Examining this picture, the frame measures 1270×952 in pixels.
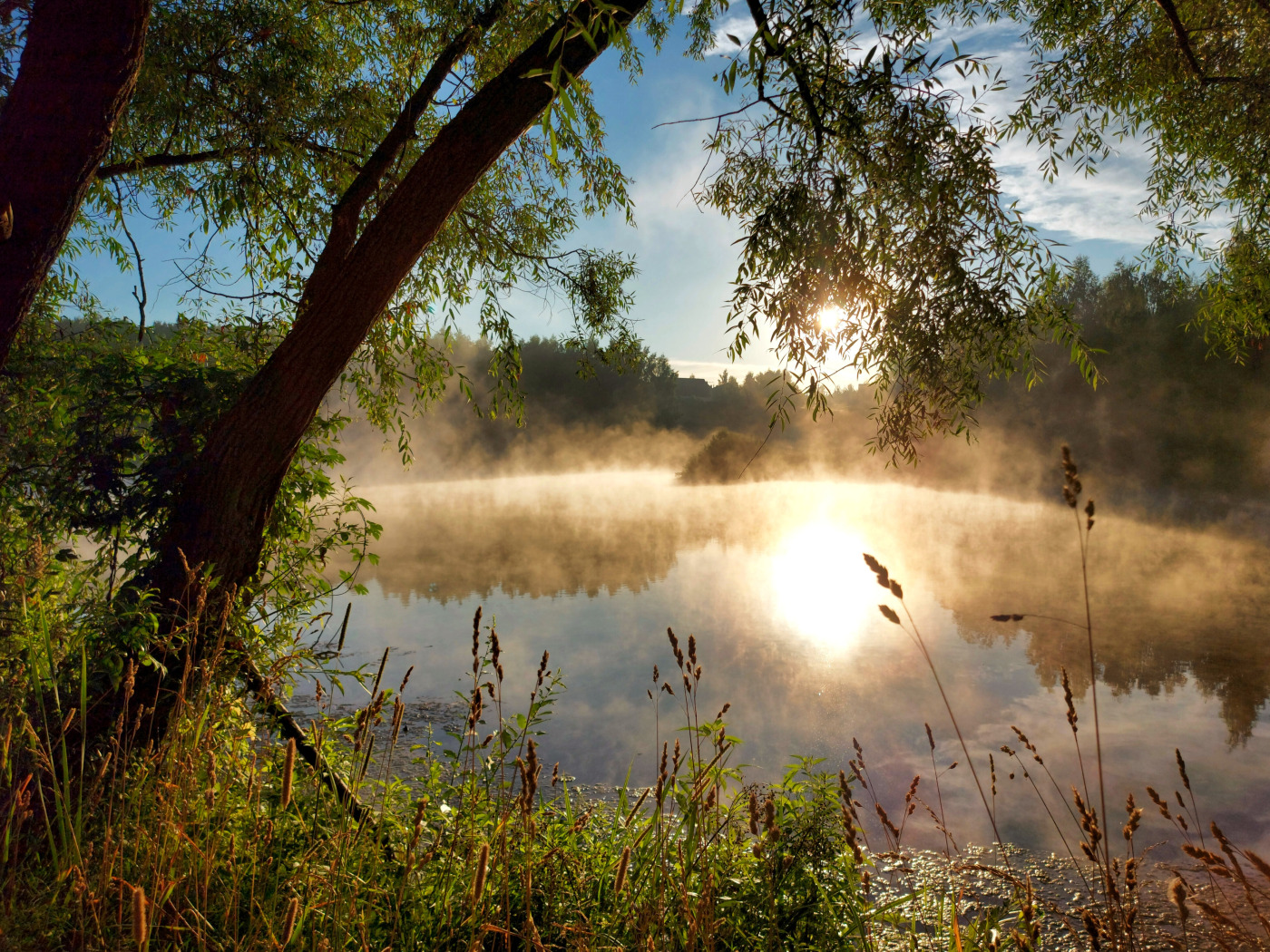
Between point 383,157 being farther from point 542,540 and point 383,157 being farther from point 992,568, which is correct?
point 542,540

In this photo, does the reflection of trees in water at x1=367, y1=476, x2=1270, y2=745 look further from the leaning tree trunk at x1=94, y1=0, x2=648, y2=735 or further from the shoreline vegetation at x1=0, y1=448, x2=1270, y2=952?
the leaning tree trunk at x1=94, y1=0, x2=648, y2=735

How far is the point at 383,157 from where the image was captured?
277cm

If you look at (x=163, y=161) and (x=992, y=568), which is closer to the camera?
(x=163, y=161)

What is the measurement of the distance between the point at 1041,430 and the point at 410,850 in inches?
975

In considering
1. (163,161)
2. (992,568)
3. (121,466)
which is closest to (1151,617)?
(992,568)

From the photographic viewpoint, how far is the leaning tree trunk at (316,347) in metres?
2.08

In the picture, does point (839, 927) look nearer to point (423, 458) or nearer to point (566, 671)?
point (566, 671)

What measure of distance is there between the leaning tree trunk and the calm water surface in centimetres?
107

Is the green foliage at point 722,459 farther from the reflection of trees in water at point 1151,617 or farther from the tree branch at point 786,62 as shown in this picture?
the tree branch at point 786,62

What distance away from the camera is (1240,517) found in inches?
522

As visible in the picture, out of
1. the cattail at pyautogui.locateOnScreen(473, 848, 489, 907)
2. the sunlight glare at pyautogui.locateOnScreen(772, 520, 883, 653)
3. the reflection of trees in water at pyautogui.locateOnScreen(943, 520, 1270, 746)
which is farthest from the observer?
the sunlight glare at pyautogui.locateOnScreen(772, 520, 883, 653)

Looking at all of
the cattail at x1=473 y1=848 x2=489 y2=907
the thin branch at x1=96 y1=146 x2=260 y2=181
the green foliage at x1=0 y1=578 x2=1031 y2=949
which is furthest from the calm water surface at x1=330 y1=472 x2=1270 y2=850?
the thin branch at x1=96 y1=146 x2=260 y2=181

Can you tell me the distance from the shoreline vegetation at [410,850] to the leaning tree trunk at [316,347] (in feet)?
0.51

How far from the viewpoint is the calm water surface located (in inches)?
161
